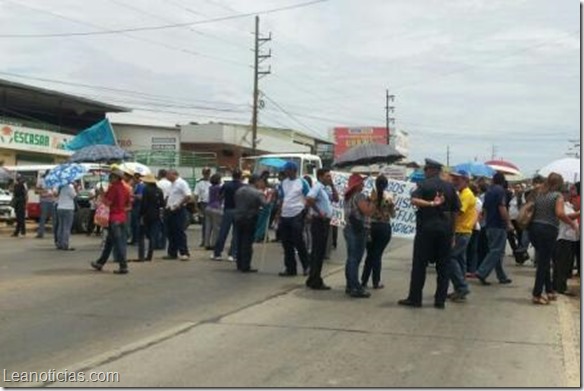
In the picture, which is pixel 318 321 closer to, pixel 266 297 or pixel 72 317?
pixel 266 297

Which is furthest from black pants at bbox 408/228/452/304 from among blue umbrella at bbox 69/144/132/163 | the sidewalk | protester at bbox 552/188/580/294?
blue umbrella at bbox 69/144/132/163

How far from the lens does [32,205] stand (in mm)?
26031

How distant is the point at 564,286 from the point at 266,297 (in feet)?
15.0

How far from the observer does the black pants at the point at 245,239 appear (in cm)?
1346

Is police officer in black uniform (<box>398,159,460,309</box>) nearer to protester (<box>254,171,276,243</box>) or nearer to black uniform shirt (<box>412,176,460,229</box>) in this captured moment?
black uniform shirt (<box>412,176,460,229</box>)

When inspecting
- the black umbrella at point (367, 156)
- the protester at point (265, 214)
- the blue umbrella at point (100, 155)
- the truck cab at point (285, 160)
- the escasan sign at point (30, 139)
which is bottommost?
the protester at point (265, 214)

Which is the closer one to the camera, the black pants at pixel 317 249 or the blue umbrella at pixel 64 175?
the black pants at pixel 317 249

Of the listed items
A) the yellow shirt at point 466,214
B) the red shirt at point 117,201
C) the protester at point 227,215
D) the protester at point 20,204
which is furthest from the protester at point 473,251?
the protester at point 20,204

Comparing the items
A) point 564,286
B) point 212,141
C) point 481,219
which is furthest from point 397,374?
point 212,141

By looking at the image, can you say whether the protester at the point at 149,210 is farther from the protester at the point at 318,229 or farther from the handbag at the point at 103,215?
the protester at the point at 318,229

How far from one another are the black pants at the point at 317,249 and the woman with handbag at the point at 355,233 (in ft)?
1.99

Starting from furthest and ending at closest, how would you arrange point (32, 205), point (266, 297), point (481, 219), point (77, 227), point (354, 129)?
point (354, 129) < point (32, 205) < point (77, 227) < point (481, 219) < point (266, 297)

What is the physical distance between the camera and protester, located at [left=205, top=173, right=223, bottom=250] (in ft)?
54.5

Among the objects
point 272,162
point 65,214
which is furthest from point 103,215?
point 272,162
